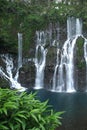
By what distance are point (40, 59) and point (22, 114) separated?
81.5 ft

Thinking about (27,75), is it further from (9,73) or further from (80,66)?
(80,66)

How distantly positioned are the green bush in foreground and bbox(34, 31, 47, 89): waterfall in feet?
76.4

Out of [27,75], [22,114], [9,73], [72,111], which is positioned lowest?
[72,111]

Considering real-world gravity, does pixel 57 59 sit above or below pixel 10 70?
above

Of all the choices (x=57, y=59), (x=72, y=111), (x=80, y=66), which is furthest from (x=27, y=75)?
(x=72, y=111)

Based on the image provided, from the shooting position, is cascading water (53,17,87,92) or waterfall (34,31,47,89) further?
waterfall (34,31,47,89)

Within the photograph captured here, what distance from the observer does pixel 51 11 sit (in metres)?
30.5

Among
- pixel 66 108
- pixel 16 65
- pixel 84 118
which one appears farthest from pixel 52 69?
pixel 84 118

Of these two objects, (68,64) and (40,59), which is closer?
(68,64)

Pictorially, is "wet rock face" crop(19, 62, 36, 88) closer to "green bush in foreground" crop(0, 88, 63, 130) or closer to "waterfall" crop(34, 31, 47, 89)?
"waterfall" crop(34, 31, 47, 89)

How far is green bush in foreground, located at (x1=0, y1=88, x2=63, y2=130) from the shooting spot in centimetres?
401

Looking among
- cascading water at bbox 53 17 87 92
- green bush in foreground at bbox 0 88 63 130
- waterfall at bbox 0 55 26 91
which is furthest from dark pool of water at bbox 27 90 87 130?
green bush in foreground at bbox 0 88 63 130

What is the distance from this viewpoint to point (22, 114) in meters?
4.07

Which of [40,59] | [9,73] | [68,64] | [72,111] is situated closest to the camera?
[72,111]
